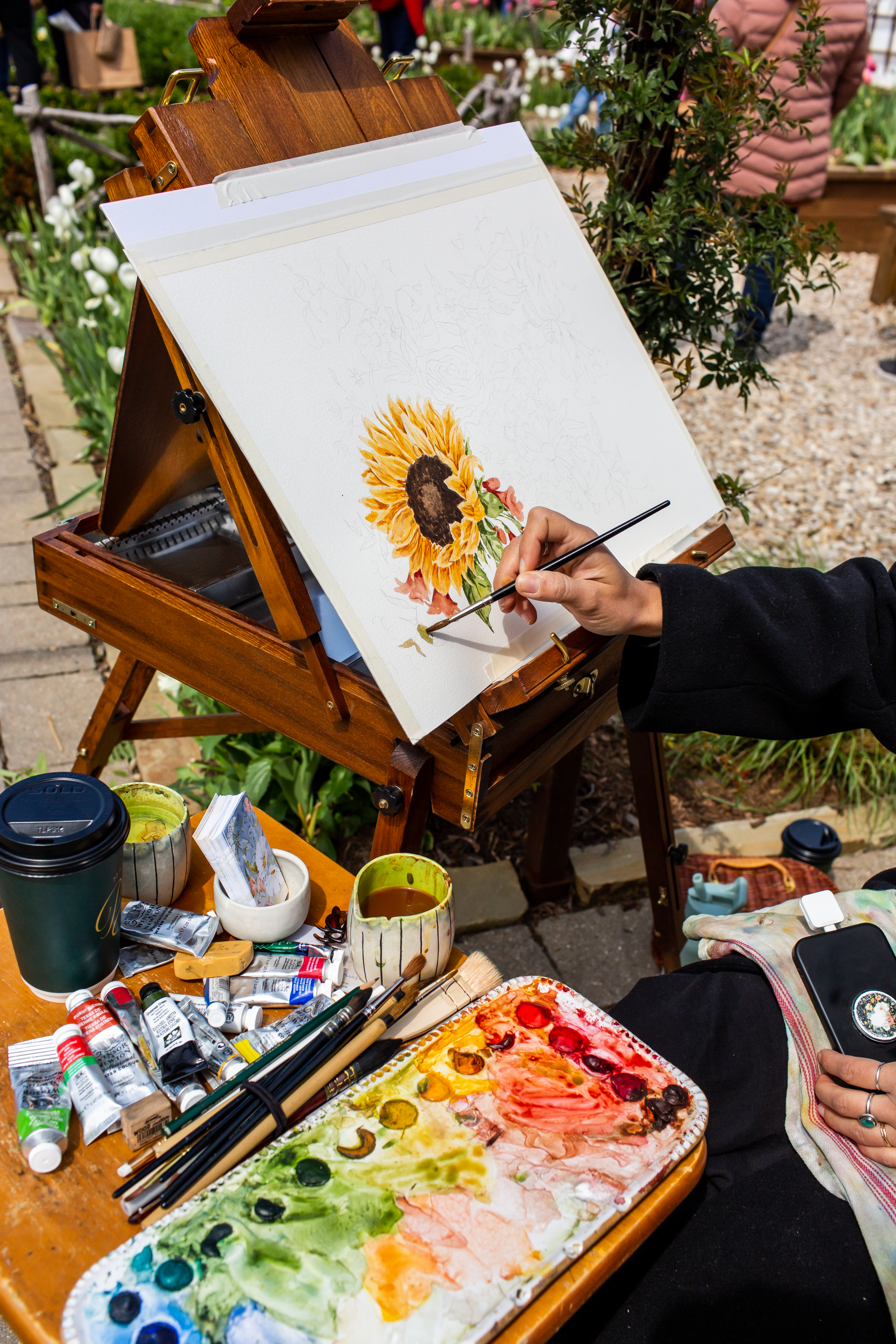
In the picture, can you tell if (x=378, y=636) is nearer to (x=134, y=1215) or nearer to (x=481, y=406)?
(x=481, y=406)

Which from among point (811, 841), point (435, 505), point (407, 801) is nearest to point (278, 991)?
point (407, 801)

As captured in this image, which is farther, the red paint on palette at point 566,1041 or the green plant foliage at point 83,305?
the green plant foliage at point 83,305

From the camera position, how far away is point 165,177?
121cm

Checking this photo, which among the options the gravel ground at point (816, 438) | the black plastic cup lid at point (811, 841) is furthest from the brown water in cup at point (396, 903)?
the gravel ground at point (816, 438)

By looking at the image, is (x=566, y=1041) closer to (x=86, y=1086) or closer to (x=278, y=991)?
(x=278, y=991)

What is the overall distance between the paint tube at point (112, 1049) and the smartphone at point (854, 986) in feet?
2.74

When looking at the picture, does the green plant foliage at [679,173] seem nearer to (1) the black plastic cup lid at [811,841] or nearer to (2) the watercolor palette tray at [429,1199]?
(1) the black plastic cup lid at [811,841]

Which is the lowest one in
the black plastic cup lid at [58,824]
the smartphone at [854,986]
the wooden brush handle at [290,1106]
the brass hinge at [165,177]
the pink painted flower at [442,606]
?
the smartphone at [854,986]

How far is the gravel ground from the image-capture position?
4.07 meters

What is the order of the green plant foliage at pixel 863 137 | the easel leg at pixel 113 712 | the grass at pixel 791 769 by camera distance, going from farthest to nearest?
the green plant foliage at pixel 863 137 < the grass at pixel 791 769 < the easel leg at pixel 113 712

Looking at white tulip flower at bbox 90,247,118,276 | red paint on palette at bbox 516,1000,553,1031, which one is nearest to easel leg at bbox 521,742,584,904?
red paint on palette at bbox 516,1000,553,1031

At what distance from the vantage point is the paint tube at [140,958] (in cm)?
122

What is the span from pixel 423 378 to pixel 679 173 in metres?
1.06

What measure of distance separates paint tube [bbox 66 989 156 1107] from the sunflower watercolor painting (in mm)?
596
